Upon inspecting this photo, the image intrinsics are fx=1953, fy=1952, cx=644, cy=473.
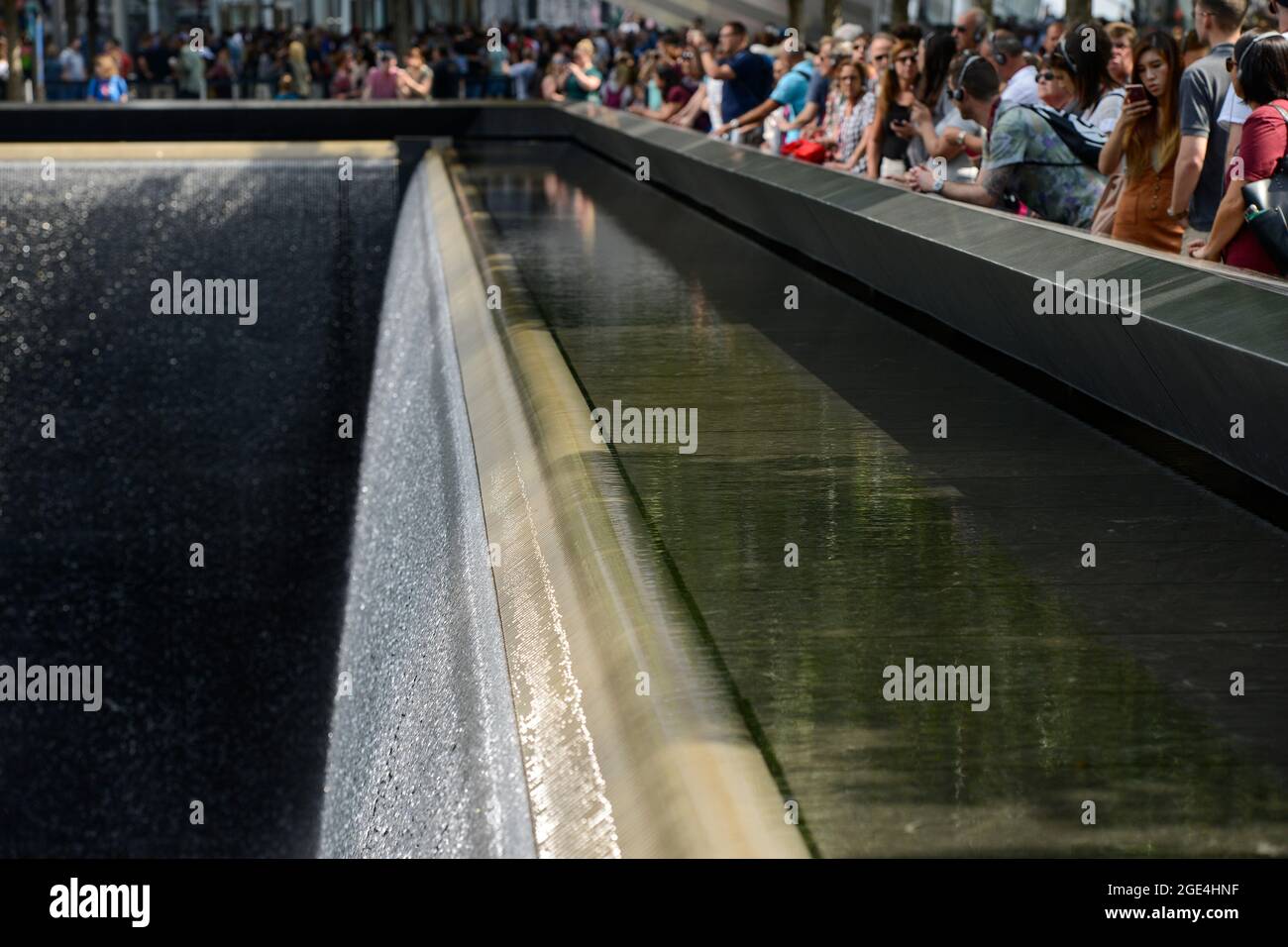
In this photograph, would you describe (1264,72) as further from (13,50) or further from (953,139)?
(13,50)

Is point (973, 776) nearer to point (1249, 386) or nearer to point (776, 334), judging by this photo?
point (1249, 386)

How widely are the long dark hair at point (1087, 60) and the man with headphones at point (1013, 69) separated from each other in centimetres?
50

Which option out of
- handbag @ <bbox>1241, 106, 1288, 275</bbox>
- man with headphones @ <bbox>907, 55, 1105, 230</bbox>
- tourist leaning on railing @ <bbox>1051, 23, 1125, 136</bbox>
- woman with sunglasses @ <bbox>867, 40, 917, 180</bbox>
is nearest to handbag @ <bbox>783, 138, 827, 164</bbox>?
woman with sunglasses @ <bbox>867, 40, 917, 180</bbox>

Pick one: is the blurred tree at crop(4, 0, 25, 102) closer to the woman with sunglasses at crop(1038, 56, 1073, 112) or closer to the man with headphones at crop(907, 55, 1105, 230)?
the woman with sunglasses at crop(1038, 56, 1073, 112)

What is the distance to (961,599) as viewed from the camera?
9.20 ft

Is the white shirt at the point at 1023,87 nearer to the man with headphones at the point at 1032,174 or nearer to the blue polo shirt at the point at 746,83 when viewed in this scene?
the man with headphones at the point at 1032,174

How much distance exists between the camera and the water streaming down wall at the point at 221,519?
17.4 ft

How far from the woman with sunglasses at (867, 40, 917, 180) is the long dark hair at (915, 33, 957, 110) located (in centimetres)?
6

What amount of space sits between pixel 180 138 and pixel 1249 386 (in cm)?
1791

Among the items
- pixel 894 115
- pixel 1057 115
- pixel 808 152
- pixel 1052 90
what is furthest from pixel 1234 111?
pixel 808 152

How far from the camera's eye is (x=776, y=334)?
537 centimetres

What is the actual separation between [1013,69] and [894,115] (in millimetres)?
933

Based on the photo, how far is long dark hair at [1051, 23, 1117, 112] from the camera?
243 inches

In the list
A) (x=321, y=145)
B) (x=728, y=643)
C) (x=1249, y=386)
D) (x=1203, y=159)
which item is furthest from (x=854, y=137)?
(x=321, y=145)
